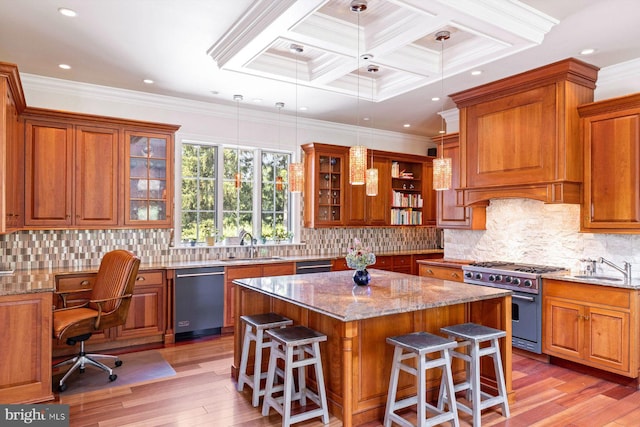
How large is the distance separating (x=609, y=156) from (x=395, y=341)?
291 cm

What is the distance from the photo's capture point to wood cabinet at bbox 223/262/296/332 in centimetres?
516

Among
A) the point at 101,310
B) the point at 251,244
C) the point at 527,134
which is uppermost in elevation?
the point at 527,134

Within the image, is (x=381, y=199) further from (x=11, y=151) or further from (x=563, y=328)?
(x=11, y=151)

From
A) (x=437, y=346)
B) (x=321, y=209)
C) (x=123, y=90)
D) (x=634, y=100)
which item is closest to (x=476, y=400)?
(x=437, y=346)

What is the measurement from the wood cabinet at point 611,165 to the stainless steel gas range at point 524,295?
70 cm

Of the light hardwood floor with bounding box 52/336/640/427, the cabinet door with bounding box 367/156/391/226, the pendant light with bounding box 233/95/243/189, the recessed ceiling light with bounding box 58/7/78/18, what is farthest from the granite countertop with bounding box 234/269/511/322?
the cabinet door with bounding box 367/156/391/226

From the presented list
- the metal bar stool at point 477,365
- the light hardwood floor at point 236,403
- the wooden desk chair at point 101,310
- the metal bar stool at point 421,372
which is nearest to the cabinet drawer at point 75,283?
the wooden desk chair at point 101,310

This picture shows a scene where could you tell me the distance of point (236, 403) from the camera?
3230 mm

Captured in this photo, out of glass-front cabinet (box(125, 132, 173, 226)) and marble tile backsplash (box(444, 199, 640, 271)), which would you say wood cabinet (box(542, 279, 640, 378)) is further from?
glass-front cabinet (box(125, 132, 173, 226))

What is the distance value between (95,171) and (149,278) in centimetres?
133

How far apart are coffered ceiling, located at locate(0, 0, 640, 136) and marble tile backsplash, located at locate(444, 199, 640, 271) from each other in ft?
5.15

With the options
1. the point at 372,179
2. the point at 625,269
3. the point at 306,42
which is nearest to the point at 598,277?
the point at 625,269

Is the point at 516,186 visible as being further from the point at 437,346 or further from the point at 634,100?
the point at 437,346

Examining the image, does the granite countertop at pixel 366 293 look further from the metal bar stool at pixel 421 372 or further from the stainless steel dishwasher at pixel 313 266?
the stainless steel dishwasher at pixel 313 266
